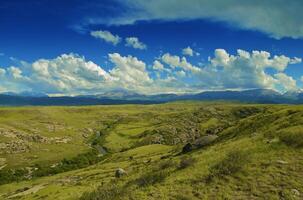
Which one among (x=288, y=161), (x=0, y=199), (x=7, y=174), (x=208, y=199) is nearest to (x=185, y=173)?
(x=208, y=199)

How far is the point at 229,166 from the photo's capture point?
45812mm

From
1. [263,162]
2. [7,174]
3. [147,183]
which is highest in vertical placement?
[263,162]

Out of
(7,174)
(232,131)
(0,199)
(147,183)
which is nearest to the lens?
(147,183)

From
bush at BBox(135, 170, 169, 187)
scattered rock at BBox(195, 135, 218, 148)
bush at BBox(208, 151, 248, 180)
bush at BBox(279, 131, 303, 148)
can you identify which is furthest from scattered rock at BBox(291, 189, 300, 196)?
scattered rock at BBox(195, 135, 218, 148)

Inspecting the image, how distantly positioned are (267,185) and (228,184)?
4.36 m

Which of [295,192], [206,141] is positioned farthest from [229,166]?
[206,141]

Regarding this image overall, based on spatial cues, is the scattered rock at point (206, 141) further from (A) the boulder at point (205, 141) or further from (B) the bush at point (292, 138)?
(B) the bush at point (292, 138)

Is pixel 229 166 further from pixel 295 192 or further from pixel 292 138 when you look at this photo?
pixel 292 138

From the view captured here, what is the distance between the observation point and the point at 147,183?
48.6 meters

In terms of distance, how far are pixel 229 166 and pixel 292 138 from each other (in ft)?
42.8

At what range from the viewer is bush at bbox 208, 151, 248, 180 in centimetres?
4503

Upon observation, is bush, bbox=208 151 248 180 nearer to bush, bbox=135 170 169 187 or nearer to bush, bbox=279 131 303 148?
bush, bbox=135 170 169 187

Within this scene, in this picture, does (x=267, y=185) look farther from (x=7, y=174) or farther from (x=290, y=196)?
(x=7, y=174)

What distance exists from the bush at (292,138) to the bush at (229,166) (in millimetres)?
8063
